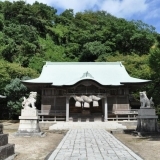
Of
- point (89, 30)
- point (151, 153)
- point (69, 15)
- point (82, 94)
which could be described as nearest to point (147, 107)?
point (151, 153)

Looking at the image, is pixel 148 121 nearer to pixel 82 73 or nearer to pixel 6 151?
pixel 6 151

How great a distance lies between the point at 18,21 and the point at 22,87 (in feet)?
64.7

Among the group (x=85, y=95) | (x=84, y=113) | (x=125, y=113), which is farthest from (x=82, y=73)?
(x=125, y=113)

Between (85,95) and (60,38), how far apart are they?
23993 millimetres

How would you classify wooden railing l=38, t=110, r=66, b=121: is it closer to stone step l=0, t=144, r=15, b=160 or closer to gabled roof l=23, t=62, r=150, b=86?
gabled roof l=23, t=62, r=150, b=86

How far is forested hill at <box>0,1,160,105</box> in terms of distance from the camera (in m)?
38.9

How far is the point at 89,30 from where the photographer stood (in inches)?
1770

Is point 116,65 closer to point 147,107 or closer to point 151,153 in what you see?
point 147,107

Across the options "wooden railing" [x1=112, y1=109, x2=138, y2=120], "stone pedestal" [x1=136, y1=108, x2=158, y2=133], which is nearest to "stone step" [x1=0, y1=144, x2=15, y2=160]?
"stone pedestal" [x1=136, y1=108, x2=158, y2=133]

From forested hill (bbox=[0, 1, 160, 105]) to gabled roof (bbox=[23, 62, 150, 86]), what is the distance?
6.76m

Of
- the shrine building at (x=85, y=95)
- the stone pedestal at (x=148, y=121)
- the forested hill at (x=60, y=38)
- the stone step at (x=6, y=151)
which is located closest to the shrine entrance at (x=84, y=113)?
the shrine building at (x=85, y=95)

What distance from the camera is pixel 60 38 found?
152 feet

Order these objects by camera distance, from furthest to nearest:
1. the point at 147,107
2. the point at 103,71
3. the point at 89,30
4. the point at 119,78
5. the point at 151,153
→ the point at 89,30 < the point at 103,71 < the point at 119,78 < the point at 147,107 < the point at 151,153

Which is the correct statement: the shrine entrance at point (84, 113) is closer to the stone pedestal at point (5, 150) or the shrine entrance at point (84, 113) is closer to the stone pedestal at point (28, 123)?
the stone pedestal at point (28, 123)
